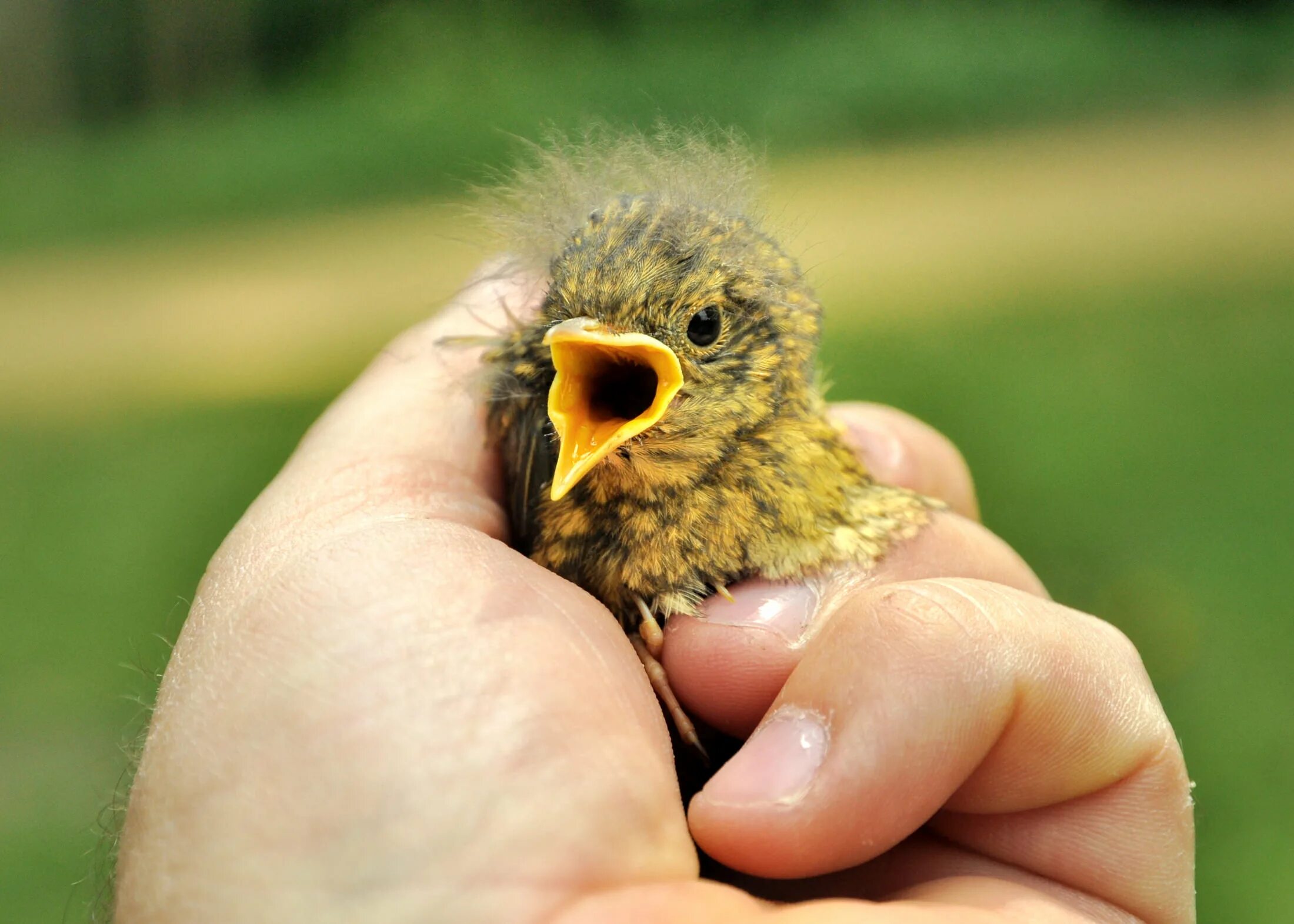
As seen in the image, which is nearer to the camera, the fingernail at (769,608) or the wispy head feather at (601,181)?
the fingernail at (769,608)

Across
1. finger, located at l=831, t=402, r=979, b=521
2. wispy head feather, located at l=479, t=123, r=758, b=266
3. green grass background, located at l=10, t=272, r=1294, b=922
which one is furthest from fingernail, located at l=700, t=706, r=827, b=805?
green grass background, located at l=10, t=272, r=1294, b=922

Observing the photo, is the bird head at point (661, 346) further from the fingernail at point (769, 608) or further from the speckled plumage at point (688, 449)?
the fingernail at point (769, 608)

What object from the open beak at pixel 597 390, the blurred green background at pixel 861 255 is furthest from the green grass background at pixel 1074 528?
the open beak at pixel 597 390

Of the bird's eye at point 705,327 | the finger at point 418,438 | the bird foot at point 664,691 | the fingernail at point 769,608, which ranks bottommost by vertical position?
the bird foot at point 664,691

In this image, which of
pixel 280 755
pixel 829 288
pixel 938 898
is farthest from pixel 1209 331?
pixel 280 755

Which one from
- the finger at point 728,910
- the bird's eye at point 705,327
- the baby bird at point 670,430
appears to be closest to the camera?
the finger at point 728,910

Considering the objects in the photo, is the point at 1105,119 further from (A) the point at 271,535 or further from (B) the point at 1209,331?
(A) the point at 271,535

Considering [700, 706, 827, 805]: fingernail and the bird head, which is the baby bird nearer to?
the bird head
